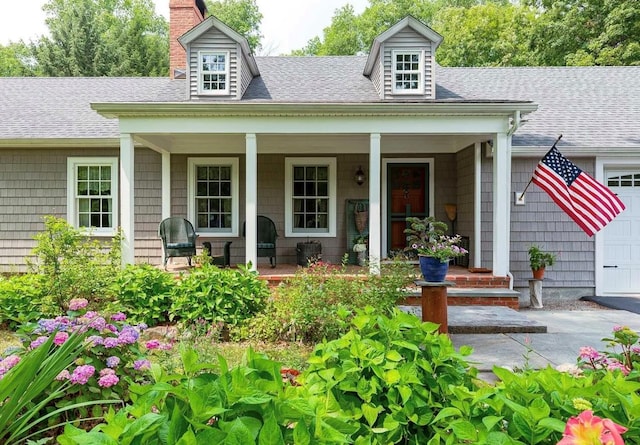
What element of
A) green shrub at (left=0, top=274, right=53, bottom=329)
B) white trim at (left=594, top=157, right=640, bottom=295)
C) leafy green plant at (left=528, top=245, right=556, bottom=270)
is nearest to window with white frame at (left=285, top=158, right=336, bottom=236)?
leafy green plant at (left=528, top=245, right=556, bottom=270)

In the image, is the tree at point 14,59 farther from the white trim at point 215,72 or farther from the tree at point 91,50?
the white trim at point 215,72

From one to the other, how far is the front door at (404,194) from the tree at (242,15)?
71.9ft

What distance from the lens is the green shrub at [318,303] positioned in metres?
4.91

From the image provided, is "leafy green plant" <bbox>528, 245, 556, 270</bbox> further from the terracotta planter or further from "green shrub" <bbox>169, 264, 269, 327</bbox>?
"green shrub" <bbox>169, 264, 269, 327</bbox>

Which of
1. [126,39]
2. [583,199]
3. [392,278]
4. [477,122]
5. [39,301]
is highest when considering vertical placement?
[126,39]

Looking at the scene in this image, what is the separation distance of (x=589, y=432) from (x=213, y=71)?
8.81 metres

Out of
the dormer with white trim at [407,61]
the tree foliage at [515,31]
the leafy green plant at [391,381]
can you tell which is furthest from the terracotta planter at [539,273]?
the tree foliage at [515,31]

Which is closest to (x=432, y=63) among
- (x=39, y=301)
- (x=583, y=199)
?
(x=583, y=199)

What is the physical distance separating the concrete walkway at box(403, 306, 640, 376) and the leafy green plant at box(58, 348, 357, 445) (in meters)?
2.91

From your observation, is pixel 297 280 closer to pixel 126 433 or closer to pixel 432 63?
pixel 126 433

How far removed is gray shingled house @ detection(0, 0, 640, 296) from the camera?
791 cm

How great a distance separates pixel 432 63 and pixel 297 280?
521 cm

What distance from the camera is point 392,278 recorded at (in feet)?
17.4

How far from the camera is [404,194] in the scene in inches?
367
